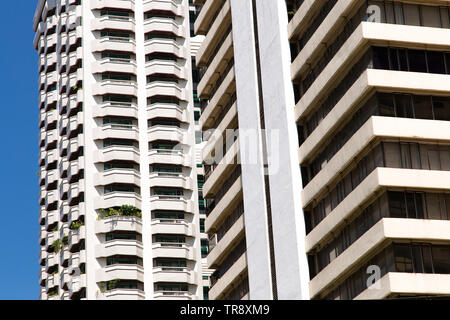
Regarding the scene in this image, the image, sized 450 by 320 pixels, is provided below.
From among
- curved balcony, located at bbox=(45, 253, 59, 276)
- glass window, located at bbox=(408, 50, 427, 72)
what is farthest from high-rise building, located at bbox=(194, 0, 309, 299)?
curved balcony, located at bbox=(45, 253, 59, 276)

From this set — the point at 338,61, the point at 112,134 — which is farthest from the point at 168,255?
the point at 338,61

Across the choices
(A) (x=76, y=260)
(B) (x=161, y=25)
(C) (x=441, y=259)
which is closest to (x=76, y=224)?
(A) (x=76, y=260)

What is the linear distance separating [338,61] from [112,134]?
184 feet

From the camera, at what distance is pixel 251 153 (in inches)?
2509

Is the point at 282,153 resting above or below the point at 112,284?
below

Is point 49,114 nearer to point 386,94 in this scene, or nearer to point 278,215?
point 278,215

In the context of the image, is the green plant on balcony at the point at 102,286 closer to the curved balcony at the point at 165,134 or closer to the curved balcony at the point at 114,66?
the curved balcony at the point at 165,134

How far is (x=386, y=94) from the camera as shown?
156ft

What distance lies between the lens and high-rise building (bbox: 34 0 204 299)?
322 feet

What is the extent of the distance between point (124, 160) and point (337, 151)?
177 feet

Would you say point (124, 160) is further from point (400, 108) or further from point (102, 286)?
point (400, 108)

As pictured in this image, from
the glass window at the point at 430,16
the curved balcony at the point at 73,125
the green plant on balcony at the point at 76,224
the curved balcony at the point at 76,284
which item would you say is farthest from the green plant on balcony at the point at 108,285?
the glass window at the point at 430,16

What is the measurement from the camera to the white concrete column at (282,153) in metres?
55.2

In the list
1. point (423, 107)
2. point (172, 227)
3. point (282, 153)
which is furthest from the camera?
point (172, 227)
